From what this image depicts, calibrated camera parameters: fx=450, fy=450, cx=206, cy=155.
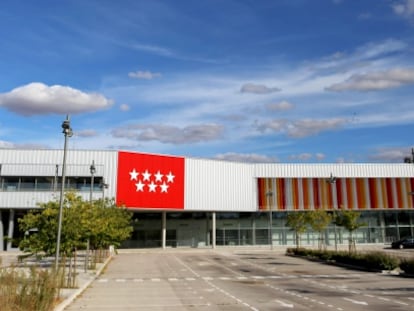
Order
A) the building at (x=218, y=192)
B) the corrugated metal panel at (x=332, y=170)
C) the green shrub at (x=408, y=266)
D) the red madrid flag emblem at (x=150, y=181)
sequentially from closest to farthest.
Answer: the green shrub at (x=408, y=266) → the building at (x=218, y=192) → the red madrid flag emblem at (x=150, y=181) → the corrugated metal panel at (x=332, y=170)

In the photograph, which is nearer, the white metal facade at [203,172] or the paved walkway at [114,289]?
the paved walkway at [114,289]

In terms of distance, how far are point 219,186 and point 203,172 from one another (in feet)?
9.69

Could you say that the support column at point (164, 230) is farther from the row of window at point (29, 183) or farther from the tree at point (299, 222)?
the tree at point (299, 222)

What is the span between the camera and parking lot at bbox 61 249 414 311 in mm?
15352

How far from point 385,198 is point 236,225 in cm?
2092

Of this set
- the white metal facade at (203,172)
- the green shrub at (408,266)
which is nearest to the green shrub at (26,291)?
the green shrub at (408,266)

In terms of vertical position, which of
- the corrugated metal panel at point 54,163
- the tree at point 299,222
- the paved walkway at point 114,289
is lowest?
the paved walkway at point 114,289

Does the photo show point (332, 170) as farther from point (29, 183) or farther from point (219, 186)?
point (29, 183)

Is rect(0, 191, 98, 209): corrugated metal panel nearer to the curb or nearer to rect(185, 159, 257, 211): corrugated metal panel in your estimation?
rect(185, 159, 257, 211): corrugated metal panel

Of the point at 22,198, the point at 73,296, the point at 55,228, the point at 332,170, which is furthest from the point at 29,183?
the point at 332,170

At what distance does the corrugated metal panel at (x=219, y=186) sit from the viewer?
57.2 m

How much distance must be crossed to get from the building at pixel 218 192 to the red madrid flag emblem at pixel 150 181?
12 cm

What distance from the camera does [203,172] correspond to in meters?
57.9

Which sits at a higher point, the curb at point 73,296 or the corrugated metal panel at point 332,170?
the corrugated metal panel at point 332,170
